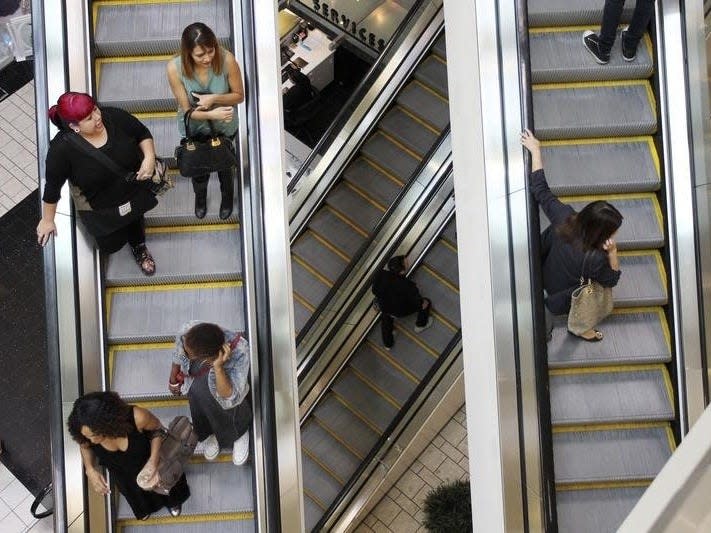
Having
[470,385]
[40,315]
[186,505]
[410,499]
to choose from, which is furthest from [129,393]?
[410,499]

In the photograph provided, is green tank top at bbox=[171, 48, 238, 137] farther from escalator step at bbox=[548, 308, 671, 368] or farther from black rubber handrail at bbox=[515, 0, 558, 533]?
escalator step at bbox=[548, 308, 671, 368]

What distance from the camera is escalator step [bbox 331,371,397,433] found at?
8838 mm

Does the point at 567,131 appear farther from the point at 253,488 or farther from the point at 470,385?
the point at 253,488

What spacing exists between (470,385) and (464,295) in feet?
2.01

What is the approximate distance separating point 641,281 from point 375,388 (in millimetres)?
3814

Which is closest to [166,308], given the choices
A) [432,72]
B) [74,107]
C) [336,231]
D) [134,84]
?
[134,84]

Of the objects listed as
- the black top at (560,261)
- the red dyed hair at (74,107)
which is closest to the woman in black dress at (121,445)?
the red dyed hair at (74,107)

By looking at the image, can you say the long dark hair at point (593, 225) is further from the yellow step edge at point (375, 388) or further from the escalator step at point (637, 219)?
the yellow step edge at point (375, 388)

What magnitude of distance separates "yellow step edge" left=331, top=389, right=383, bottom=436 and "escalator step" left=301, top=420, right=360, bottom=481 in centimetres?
35

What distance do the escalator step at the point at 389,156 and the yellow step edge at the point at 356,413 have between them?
7.86 ft

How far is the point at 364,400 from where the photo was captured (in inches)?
353

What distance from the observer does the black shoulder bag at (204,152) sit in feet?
16.9

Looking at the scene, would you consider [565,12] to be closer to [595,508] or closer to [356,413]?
[595,508]

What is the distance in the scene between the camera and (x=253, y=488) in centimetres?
550
